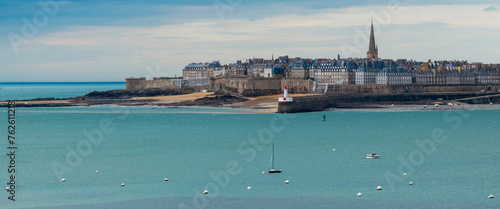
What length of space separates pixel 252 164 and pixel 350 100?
149 ft

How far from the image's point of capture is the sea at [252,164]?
2267 cm

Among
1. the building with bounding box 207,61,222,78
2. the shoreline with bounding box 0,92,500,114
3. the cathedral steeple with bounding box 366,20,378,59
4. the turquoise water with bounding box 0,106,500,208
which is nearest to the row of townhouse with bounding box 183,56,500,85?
the cathedral steeple with bounding box 366,20,378,59

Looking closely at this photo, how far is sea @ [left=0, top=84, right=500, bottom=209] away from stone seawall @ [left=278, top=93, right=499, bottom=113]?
848 centimetres

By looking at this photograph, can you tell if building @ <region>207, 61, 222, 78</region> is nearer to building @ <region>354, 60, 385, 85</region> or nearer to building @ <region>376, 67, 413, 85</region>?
building @ <region>354, 60, 385, 85</region>

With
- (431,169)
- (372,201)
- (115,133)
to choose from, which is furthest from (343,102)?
(372,201)

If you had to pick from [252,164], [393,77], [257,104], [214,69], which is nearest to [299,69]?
[393,77]

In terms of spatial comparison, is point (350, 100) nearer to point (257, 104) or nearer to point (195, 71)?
point (257, 104)

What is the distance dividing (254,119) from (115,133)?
14230mm

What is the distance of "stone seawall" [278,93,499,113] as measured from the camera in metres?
64.0

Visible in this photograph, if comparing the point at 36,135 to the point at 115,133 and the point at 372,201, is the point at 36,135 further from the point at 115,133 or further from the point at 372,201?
the point at 372,201

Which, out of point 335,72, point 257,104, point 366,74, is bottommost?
point 257,104

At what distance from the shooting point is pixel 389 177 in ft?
86.7

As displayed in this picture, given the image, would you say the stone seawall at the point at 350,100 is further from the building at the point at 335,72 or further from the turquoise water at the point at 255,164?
the building at the point at 335,72

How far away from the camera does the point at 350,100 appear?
244 feet
